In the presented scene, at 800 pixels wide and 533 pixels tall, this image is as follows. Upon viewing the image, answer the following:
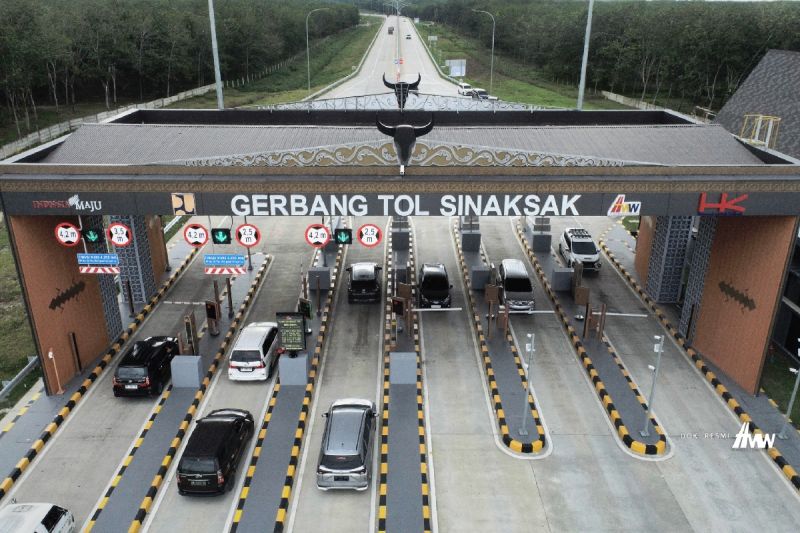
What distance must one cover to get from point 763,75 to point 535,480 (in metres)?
27.9

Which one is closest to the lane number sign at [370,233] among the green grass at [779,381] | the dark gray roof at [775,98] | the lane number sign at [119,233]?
the lane number sign at [119,233]

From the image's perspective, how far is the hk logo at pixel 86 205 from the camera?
17.6 meters

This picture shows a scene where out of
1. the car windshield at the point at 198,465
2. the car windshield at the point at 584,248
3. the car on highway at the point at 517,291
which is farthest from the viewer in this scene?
the car windshield at the point at 584,248

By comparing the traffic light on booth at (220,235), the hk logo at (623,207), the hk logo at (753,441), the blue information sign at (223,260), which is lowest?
the hk logo at (753,441)

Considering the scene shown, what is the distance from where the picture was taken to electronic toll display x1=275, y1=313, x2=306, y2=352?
19.4m

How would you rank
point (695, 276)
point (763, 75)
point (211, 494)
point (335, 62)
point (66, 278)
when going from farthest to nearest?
point (335, 62), point (763, 75), point (695, 276), point (66, 278), point (211, 494)

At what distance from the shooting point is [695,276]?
21688mm

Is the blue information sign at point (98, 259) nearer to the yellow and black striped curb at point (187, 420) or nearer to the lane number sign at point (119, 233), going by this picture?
the lane number sign at point (119, 233)

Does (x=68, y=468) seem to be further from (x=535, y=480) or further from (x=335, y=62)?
(x=335, y=62)

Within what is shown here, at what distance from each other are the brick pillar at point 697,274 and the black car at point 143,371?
18375mm

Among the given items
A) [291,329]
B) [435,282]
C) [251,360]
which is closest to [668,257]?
[435,282]

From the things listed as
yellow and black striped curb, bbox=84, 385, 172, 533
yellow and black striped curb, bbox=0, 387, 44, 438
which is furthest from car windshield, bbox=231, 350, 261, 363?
yellow and black striped curb, bbox=0, 387, 44, 438

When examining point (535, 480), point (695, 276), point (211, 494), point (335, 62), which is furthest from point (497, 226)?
point (335, 62)

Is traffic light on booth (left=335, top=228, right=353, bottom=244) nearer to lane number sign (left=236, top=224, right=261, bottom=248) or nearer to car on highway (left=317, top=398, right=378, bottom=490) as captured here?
lane number sign (left=236, top=224, right=261, bottom=248)
